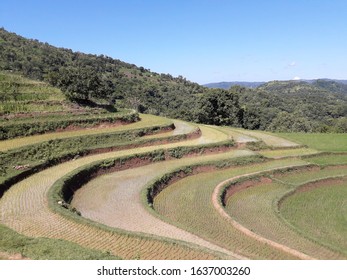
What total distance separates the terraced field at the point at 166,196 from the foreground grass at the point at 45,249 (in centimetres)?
3

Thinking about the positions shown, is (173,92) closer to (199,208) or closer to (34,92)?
(34,92)

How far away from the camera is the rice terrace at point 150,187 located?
576 inches

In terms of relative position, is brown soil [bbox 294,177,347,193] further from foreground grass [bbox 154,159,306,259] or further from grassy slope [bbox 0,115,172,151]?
grassy slope [bbox 0,115,172,151]

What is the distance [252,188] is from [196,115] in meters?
40.4

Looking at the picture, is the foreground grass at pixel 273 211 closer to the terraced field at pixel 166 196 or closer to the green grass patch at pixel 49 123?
the terraced field at pixel 166 196

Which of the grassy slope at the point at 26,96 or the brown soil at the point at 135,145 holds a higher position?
the grassy slope at the point at 26,96

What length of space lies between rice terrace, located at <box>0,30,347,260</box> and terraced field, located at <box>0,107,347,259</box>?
7cm

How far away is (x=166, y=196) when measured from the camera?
934 inches

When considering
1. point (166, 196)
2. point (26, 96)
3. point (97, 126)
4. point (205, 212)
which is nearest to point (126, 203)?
point (166, 196)

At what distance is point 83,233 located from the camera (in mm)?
14945

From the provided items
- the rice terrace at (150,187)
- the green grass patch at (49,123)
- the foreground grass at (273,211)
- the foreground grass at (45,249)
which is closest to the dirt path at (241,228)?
the rice terrace at (150,187)

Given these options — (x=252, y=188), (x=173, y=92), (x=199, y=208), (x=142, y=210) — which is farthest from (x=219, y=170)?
Answer: (x=173, y=92)

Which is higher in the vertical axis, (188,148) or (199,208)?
(188,148)
